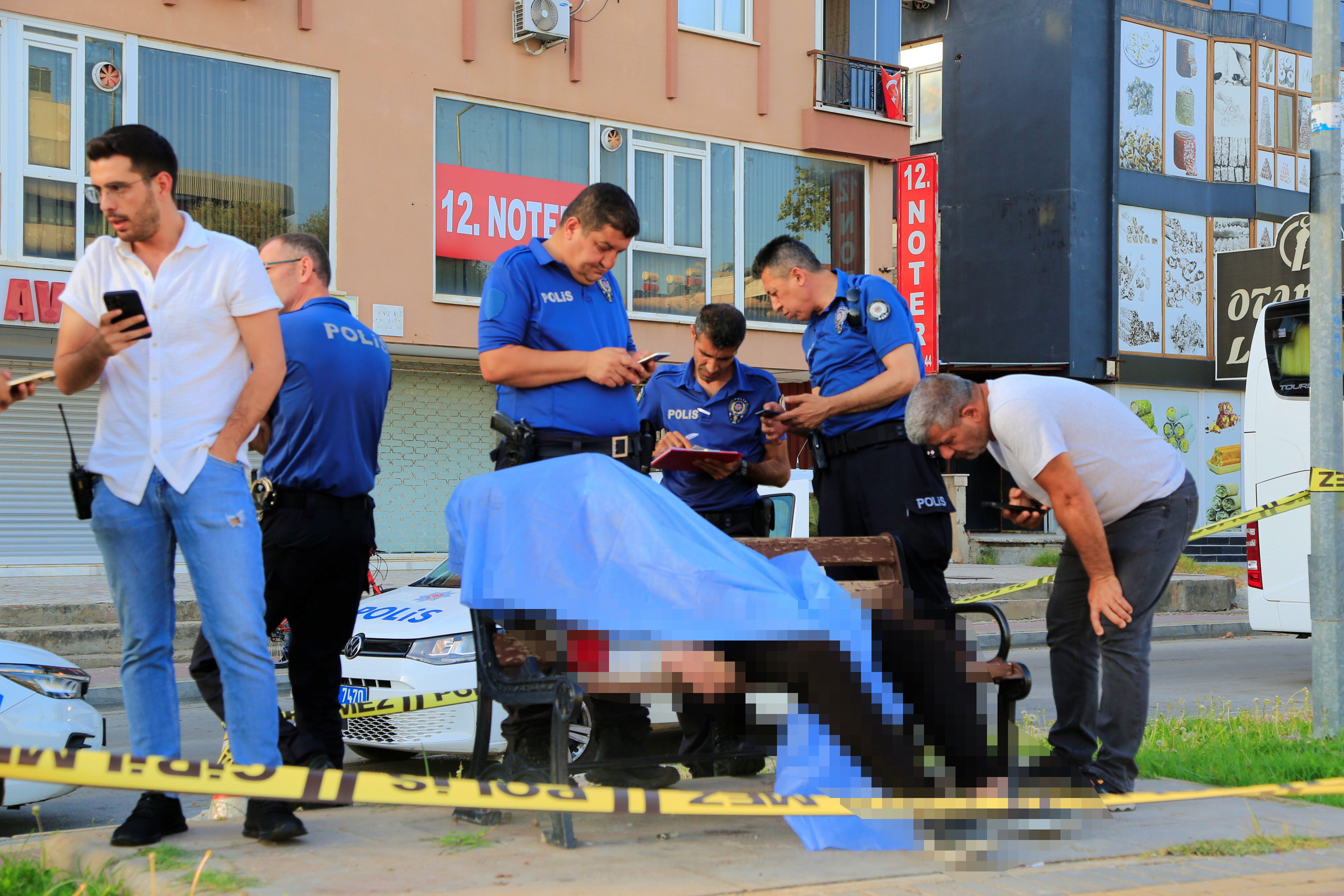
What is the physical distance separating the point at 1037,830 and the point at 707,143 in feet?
55.0

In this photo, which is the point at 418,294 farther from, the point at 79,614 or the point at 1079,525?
the point at 1079,525

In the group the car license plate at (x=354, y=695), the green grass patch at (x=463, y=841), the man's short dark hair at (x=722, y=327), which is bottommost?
the car license plate at (x=354, y=695)

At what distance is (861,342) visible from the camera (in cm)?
567

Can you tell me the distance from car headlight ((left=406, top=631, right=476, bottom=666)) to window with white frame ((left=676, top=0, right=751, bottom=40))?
47.2ft

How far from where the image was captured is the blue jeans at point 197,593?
3.97 meters

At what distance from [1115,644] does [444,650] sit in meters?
3.51

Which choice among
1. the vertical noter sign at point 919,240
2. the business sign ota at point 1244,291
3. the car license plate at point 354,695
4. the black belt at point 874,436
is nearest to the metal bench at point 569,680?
the black belt at point 874,436

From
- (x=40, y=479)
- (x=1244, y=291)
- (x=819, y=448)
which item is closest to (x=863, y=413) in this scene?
(x=819, y=448)

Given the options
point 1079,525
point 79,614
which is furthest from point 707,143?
point 1079,525

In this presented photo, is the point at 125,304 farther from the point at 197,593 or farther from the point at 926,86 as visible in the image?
the point at 926,86

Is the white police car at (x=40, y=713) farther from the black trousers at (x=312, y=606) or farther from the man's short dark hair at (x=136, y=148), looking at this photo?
the man's short dark hair at (x=136, y=148)

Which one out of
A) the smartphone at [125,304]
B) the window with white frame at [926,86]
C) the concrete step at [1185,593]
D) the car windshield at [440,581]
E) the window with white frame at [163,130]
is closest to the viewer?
the smartphone at [125,304]

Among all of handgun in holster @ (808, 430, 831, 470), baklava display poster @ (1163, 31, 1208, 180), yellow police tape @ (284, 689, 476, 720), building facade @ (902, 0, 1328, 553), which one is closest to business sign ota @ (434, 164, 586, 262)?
yellow police tape @ (284, 689, 476, 720)

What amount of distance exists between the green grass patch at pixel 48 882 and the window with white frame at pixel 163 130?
12.7 m
